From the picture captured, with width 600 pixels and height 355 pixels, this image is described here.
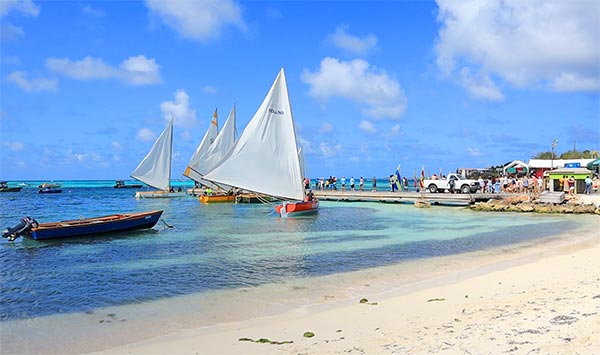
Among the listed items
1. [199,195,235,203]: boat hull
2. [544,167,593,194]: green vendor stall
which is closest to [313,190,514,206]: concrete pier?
[544,167,593,194]: green vendor stall

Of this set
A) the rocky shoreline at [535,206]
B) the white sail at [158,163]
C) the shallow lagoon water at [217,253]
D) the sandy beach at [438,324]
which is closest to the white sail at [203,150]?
the white sail at [158,163]

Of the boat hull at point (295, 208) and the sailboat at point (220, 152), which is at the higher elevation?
the sailboat at point (220, 152)

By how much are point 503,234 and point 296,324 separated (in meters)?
16.7

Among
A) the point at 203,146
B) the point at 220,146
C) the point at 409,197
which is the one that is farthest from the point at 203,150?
the point at 409,197

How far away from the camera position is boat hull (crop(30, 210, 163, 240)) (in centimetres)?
2055

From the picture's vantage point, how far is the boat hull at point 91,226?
20.5 metres

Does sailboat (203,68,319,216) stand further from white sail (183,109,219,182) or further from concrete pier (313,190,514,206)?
white sail (183,109,219,182)

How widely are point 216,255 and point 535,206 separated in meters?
24.8

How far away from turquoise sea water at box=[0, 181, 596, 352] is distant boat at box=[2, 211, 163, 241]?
0.37m

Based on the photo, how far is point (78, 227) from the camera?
21.6 meters

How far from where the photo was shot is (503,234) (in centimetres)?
2228

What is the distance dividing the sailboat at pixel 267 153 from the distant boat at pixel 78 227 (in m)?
3.99

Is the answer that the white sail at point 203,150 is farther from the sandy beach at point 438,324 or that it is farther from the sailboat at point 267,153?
the sandy beach at point 438,324

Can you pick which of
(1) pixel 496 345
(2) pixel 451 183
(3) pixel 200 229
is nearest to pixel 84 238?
(3) pixel 200 229
